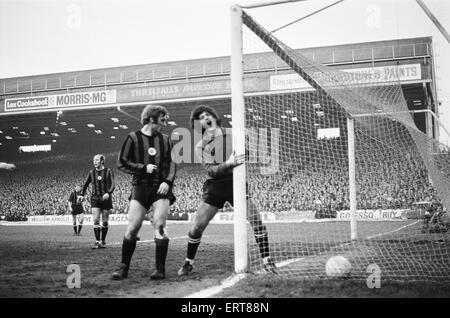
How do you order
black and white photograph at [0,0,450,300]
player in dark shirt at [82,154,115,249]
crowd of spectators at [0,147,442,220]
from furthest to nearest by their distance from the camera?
crowd of spectators at [0,147,442,220]
player in dark shirt at [82,154,115,249]
black and white photograph at [0,0,450,300]

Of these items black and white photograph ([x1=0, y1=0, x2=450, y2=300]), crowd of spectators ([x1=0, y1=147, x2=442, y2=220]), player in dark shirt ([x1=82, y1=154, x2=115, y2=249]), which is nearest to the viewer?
black and white photograph ([x1=0, y1=0, x2=450, y2=300])

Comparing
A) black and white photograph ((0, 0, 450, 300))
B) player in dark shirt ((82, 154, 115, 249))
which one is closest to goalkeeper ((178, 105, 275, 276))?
black and white photograph ((0, 0, 450, 300))

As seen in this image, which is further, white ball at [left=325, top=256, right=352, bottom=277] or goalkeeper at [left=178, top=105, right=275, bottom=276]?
goalkeeper at [left=178, top=105, right=275, bottom=276]

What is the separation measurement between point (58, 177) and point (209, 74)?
50.5 ft

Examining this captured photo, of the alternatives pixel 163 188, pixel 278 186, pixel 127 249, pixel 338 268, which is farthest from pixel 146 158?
pixel 278 186

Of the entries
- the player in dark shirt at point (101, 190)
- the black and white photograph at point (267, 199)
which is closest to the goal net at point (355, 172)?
the black and white photograph at point (267, 199)

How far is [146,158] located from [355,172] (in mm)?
6626

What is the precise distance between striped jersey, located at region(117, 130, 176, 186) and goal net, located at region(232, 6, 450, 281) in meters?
0.84

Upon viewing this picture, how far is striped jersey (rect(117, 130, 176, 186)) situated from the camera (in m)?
4.55

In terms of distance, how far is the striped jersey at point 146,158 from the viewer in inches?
179

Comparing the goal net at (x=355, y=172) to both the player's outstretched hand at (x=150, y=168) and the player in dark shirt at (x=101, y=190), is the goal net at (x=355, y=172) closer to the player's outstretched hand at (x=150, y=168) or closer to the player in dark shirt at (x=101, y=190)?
the player's outstretched hand at (x=150, y=168)

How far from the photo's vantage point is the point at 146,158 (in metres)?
4.69

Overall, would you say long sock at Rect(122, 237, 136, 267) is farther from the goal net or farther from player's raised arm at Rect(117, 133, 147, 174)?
the goal net

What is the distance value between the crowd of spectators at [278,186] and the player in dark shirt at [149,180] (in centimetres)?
156
